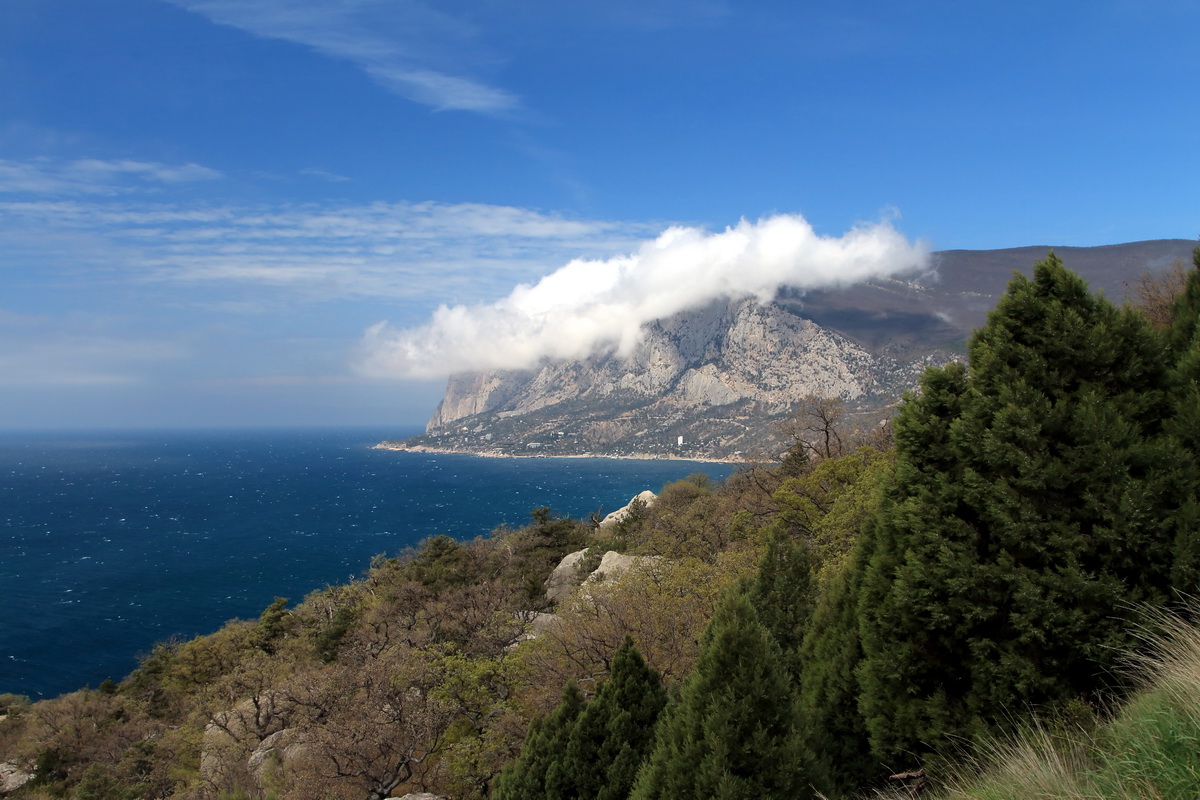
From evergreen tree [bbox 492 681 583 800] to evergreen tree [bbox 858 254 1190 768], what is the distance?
17.5 ft

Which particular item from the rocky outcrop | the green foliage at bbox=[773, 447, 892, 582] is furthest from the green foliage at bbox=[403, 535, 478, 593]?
the green foliage at bbox=[773, 447, 892, 582]

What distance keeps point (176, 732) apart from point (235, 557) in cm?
6124

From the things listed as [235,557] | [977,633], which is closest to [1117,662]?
[977,633]

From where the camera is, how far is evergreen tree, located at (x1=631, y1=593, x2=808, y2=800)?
275 inches

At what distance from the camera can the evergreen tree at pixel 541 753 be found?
11211 mm

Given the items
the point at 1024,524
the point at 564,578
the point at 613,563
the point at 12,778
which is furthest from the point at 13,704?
the point at 1024,524

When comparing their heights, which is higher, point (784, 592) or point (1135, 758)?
point (1135, 758)

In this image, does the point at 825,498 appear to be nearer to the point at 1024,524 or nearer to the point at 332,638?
the point at 1024,524

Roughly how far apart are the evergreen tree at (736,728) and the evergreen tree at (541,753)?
4204 millimetres

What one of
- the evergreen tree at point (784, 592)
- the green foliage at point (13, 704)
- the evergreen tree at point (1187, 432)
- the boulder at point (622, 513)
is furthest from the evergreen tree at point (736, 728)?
the green foliage at point (13, 704)

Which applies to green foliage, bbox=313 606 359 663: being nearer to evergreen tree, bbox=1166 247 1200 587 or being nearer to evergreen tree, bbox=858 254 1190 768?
evergreen tree, bbox=858 254 1190 768

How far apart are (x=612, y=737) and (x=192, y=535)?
10855cm

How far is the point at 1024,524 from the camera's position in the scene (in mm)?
7715

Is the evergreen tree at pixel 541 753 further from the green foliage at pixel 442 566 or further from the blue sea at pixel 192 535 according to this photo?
the blue sea at pixel 192 535
